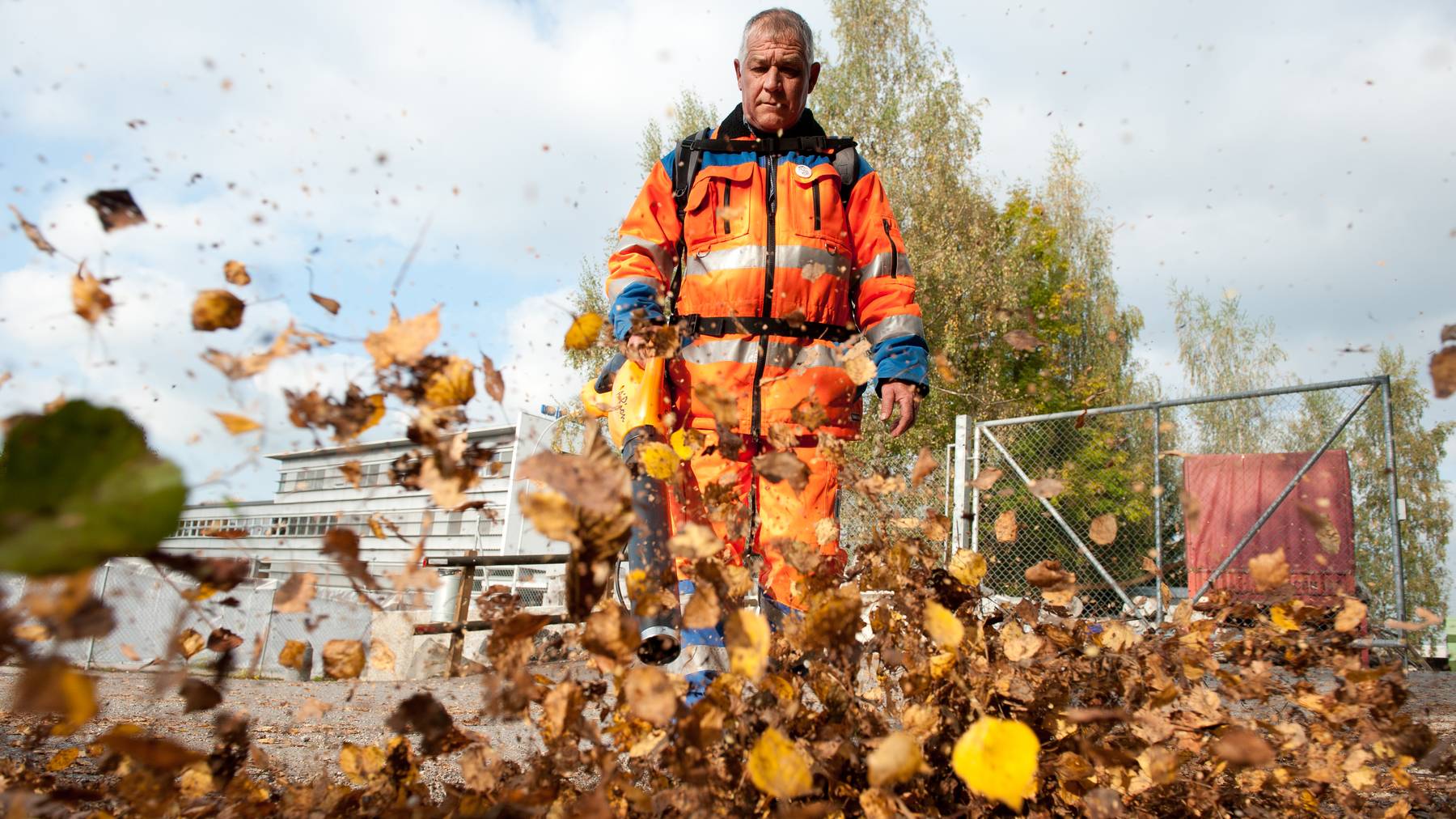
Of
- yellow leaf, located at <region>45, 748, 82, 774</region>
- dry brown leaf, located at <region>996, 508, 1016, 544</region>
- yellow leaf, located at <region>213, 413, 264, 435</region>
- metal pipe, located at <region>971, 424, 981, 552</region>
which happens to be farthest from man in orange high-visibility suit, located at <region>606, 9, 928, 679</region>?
metal pipe, located at <region>971, 424, 981, 552</region>

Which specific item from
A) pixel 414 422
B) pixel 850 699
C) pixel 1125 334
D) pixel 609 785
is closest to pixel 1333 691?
pixel 850 699

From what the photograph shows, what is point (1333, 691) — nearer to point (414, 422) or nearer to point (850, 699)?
point (850, 699)

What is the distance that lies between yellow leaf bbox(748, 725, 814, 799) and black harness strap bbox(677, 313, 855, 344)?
140 cm

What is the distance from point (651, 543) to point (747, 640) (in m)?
1.05

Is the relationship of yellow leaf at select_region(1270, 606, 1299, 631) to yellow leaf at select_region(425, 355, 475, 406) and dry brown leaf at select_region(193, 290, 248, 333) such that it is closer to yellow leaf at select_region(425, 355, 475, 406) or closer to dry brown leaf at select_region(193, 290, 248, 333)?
yellow leaf at select_region(425, 355, 475, 406)

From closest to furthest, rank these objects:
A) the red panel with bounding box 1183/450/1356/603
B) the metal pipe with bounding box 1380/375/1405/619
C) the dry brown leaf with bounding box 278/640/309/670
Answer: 1. the dry brown leaf with bounding box 278/640/309/670
2. the metal pipe with bounding box 1380/375/1405/619
3. the red panel with bounding box 1183/450/1356/603

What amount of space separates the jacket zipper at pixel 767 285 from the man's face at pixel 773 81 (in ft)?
0.66

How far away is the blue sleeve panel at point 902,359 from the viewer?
249 centimetres

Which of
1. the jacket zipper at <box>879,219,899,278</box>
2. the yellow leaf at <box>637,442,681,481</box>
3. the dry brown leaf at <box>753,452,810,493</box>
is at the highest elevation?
the jacket zipper at <box>879,219,899,278</box>

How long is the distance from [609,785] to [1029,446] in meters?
7.32

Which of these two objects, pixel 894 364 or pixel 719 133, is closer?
pixel 894 364

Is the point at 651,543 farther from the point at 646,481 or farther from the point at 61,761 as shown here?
the point at 61,761

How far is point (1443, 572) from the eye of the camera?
13945mm

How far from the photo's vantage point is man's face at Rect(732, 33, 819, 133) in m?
2.66
